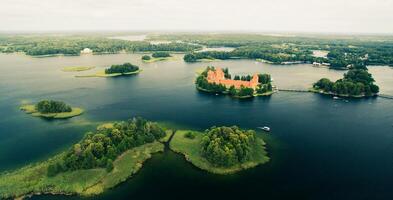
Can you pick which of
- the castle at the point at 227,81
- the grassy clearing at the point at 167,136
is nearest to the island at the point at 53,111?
the grassy clearing at the point at 167,136

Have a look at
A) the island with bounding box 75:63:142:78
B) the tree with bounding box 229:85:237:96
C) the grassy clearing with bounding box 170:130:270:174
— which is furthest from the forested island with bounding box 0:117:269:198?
the island with bounding box 75:63:142:78

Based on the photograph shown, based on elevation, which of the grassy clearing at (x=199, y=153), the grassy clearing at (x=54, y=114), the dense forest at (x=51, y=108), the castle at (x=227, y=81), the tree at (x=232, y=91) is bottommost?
the grassy clearing at (x=199, y=153)

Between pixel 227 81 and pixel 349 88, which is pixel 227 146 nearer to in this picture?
pixel 227 81

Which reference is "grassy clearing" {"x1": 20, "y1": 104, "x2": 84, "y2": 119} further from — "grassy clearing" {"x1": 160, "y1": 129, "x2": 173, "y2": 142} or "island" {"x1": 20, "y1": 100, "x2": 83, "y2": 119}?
"grassy clearing" {"x1": 160, "y1": 129, "x2": 173, "y2": 142}

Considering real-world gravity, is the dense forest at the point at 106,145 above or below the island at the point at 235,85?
below

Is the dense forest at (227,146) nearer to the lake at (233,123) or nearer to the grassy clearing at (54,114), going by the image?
the lake at (233,123)
